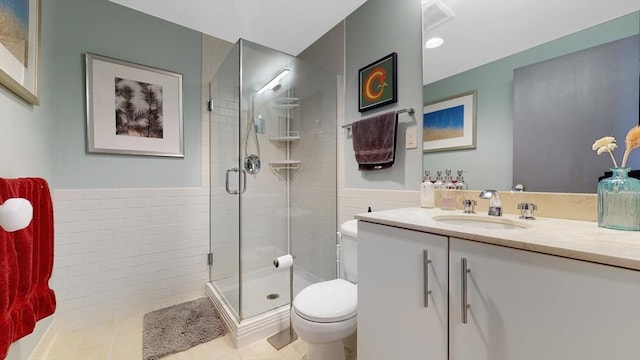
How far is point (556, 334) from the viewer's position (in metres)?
0.60

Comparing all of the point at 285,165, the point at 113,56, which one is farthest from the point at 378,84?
the point at 113,56

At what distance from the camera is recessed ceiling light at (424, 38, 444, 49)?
1.38m

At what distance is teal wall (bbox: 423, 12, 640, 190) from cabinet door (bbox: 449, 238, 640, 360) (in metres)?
0.61

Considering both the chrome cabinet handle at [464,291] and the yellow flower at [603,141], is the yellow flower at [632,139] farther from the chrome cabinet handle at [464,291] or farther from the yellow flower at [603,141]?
the chrome cabinet handle at [464,291]

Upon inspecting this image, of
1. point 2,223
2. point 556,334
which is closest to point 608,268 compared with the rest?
point 556,334

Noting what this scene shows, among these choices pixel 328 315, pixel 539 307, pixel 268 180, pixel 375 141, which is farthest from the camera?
pixel 268 180

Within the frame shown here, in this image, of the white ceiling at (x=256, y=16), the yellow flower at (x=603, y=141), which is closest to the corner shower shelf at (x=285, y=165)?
the white ceiling at (x=256, y=16)

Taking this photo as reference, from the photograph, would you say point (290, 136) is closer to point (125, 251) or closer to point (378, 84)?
point (378, 84)

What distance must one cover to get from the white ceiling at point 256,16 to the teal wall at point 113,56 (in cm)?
14

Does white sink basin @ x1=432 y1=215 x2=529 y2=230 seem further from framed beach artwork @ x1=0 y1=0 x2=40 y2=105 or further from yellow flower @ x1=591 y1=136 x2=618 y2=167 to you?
framed beach artwork @ x1=0 y1=0 x2=40 y2=105

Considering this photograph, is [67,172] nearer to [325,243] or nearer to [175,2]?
[175,2]

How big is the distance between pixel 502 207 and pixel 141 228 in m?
2.42

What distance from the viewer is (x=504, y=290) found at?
2.21 ft

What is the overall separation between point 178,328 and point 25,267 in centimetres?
114
